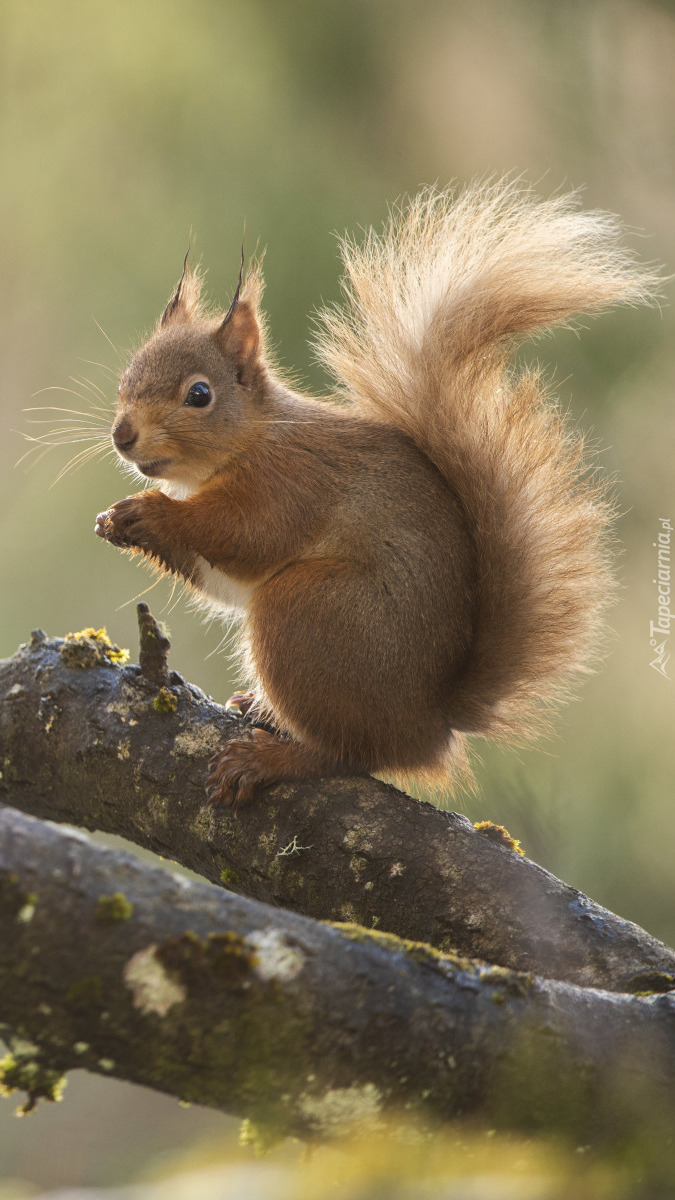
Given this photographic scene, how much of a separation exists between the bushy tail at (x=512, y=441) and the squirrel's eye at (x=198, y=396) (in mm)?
352

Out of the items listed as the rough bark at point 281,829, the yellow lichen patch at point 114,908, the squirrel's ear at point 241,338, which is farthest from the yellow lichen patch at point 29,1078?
the squirrel's ear at point 241,338

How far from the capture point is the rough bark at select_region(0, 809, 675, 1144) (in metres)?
0.77

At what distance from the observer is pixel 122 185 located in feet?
10.7

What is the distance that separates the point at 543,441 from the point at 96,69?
6.83 ft

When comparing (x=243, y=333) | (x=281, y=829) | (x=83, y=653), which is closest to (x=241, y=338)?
(x=243, y=333)

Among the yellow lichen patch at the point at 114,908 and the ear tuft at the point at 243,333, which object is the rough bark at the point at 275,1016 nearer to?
the yellow lichen patch at the point at 114,908

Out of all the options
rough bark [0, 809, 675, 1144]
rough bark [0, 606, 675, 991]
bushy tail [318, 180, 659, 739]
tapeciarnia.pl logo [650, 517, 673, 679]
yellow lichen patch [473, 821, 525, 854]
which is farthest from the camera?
tapeciarnia.pl logo [650, 517, 673, 679]

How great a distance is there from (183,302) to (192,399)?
0.40 m

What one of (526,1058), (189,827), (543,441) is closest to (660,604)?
(543,441)

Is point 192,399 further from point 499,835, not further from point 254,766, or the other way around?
point 499,835

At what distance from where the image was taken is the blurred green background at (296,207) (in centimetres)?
257

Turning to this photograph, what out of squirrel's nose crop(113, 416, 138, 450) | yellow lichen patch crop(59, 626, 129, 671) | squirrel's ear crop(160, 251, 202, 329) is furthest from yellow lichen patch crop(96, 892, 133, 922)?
squirrel's ear crop(160, 251, 202, 329)

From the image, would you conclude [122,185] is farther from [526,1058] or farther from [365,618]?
[526,1058]

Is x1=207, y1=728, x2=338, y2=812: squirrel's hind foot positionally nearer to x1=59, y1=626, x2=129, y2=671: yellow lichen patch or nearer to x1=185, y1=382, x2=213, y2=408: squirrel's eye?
x1=59, y1=626, x2=129, y2=671: yellow lichen patch
